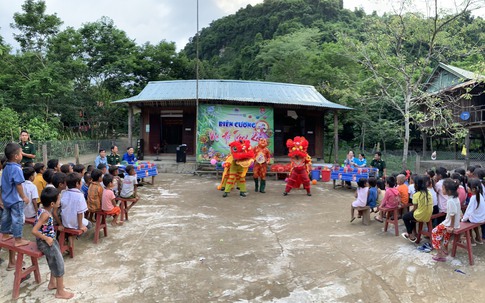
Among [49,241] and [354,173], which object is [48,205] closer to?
[49,241]

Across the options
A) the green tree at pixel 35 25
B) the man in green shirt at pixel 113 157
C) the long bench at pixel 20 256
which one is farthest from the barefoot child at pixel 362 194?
the green tree at pixel 35 25

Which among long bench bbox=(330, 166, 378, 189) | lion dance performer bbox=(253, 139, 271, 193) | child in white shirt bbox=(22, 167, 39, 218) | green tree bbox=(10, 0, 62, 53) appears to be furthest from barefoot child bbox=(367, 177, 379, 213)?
green tree bbox=(10, 0, 62, 53)

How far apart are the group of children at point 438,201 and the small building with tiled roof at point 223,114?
325 inches

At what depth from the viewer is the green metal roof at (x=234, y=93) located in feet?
49.0

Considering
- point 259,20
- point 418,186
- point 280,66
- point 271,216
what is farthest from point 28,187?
point 259,20

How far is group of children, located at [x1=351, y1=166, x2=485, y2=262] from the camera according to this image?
4684mm

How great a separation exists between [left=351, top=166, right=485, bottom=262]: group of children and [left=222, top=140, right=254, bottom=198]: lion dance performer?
3.74 m

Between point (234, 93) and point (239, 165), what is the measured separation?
710 centimetres

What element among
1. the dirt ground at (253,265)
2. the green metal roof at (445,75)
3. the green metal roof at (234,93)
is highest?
the green metal roof at (445,75)

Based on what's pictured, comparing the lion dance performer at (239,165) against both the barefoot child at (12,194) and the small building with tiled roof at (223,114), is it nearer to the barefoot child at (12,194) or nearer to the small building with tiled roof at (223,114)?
the small building with tiled roof at (223,114)

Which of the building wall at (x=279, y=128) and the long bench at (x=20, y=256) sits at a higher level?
the building wall at (x=279, y=128)

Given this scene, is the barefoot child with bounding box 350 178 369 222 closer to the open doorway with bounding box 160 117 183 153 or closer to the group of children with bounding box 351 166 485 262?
the group of children with bounding box 351 166 485 262

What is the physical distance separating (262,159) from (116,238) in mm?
5500

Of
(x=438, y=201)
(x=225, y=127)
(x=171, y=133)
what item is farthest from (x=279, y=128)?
(x=438, y=201)
